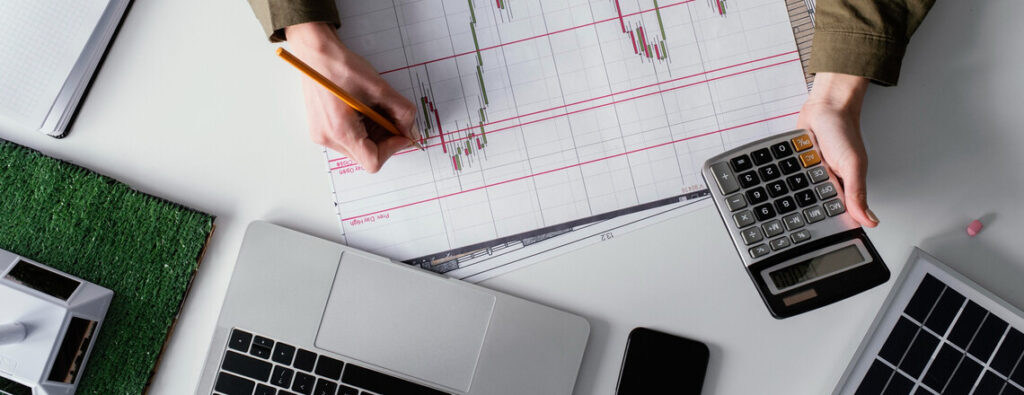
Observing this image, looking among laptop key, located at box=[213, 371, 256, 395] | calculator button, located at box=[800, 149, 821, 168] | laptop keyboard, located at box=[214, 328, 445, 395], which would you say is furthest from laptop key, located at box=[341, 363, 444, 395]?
calculator button, located at box=[800, 149, 821, 168]

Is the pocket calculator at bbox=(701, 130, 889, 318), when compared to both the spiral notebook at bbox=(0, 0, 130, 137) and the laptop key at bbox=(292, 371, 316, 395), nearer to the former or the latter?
the laptop key at bbox=(292, 371, 316, 395)

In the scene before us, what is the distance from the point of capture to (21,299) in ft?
2.00

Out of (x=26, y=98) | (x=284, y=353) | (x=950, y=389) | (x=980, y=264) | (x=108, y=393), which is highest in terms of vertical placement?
(x=980, y=264)

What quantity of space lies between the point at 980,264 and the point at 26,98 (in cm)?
110

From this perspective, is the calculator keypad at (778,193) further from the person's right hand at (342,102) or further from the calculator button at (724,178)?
the person's right hand at (342,102)

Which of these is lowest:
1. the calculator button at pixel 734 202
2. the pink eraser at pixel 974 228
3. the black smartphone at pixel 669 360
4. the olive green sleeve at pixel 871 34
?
the black smartphone at pixel 669 360

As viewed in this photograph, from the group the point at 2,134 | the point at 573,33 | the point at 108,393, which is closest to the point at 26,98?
the point at 2,134

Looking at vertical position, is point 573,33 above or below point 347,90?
above

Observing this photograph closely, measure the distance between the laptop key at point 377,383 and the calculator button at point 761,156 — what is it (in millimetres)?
438

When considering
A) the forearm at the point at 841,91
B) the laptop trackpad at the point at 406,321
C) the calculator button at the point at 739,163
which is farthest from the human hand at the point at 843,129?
the laptop trackpad at the point at 406,321

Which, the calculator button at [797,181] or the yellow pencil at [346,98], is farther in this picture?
the calculator button at [797,181]

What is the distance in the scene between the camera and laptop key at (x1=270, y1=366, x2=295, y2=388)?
2.12 feet

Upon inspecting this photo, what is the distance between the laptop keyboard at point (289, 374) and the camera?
25.4 inches

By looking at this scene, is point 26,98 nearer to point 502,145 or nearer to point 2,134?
point 2,134
